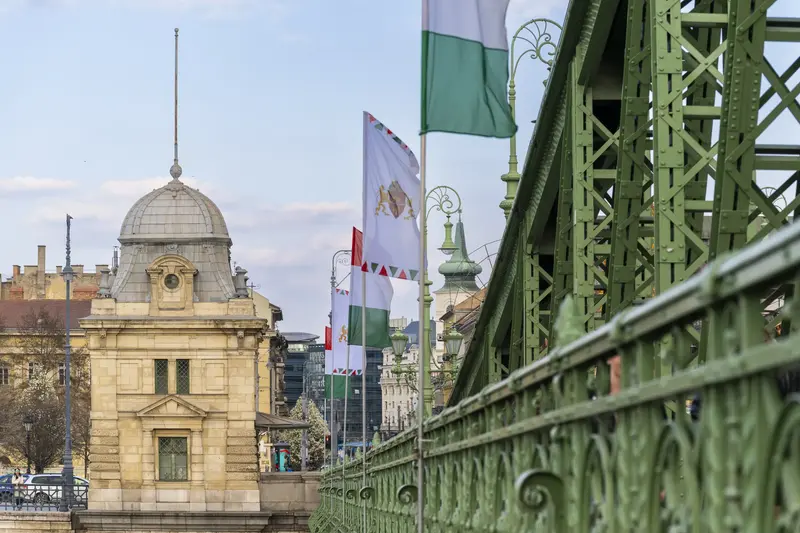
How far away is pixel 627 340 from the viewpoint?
4.82m

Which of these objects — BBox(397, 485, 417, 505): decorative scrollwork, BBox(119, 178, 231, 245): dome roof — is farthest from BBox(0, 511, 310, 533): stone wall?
BBox(397, 485, 417, 505): decorative scrollwork

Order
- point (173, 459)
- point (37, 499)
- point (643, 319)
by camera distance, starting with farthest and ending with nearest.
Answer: point (37, 499), point (173, 459), point (643, 319)

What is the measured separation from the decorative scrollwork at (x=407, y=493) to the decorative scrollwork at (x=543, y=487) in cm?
756

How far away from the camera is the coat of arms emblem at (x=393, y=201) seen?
2530 centimetres

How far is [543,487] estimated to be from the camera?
6.38 m

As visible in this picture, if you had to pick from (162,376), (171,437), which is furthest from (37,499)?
(162,376)

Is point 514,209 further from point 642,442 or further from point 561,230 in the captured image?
point 642,442

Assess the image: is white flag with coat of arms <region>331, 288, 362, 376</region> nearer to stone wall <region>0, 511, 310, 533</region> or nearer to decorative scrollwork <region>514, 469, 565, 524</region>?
stone wall <region>0, 511, 310, 533</region>

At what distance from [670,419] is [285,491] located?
62.1 meters

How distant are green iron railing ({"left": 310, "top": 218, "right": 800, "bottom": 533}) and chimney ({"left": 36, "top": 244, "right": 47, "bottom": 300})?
152122mm

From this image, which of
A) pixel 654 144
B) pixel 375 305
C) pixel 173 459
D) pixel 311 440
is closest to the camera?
pixel 654 144

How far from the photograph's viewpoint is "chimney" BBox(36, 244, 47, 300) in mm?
156375

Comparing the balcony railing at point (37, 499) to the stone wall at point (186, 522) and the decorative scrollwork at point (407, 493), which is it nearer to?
the stone wall at point (186, 522)

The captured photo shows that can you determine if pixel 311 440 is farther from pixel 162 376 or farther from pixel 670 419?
pixel 670 419
